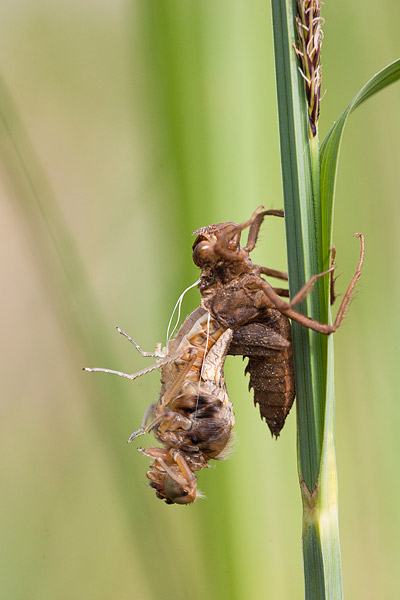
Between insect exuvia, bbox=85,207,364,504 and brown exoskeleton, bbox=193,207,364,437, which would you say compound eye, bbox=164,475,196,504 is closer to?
insect exuvia, bbox=85,207,364,504

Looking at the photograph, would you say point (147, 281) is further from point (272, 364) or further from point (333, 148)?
point (333, 148)

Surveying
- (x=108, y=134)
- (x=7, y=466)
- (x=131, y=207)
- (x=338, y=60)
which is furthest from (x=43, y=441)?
(x=338, y=60)

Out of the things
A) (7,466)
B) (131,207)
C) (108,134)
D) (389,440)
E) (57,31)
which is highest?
(57,31)

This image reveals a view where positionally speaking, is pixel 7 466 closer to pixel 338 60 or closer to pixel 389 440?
pixel 389 440

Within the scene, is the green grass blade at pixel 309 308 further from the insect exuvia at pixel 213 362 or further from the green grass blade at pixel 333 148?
the insect exuvia at pixel 213 362

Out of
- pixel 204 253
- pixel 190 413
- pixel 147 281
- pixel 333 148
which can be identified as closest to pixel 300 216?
pixel 333 148
